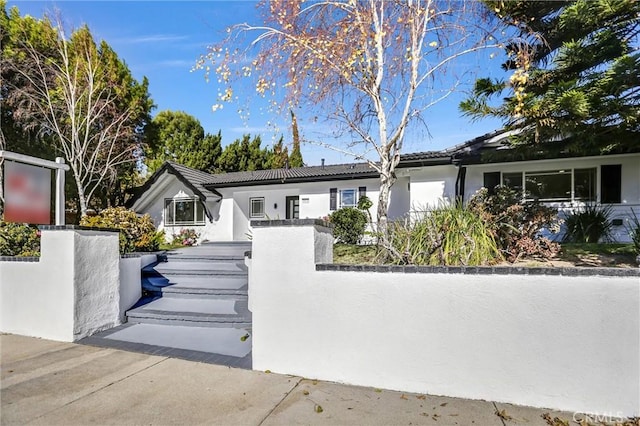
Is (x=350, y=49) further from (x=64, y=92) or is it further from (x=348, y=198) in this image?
(x=64, y=92)

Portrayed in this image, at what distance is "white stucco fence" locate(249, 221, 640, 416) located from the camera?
3227mm

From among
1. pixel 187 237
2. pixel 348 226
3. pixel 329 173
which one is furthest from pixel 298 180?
pixel 187 237

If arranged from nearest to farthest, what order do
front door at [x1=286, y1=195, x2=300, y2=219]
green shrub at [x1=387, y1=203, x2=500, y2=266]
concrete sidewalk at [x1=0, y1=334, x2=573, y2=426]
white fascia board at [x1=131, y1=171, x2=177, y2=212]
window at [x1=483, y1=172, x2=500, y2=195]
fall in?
1. concrete sidewalk at [x1=0, y1=334, x2=573, y2=426]
2. green shrub at [x1=387, y1=203, x2=500, y2=266]
3. window at [x1=483, y1=172, x2=500, y2=195]
4. front door at [x1=286, y1=195, x2=300, y2=219]
5. white fascia board at [x1=131, y1=171, x2=177, y2=212]

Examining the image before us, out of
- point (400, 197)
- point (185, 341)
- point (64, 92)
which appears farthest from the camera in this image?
point (64, 92)

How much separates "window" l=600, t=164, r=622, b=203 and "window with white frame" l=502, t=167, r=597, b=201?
27 cm

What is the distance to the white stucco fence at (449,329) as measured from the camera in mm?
3227

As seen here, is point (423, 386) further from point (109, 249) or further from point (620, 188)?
point (620, 188)

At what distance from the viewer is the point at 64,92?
13.7 metres

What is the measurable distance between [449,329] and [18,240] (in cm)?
878

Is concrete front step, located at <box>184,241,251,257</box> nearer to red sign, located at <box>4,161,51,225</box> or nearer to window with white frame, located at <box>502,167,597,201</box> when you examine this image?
red sign, located at <box>4,161,51,225</box>

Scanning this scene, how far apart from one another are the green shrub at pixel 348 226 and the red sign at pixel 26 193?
6.85 metres

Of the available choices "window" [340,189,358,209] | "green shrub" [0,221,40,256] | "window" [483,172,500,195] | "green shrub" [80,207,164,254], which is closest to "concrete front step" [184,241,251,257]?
"green shrub" [80,207,164,254]

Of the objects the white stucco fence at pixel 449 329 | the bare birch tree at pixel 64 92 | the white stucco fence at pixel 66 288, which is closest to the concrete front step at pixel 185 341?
the white stucco fence at pixel 66 288

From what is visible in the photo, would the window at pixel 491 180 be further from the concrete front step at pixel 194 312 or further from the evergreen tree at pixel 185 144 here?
the evergreen tree at pixel 185 144
